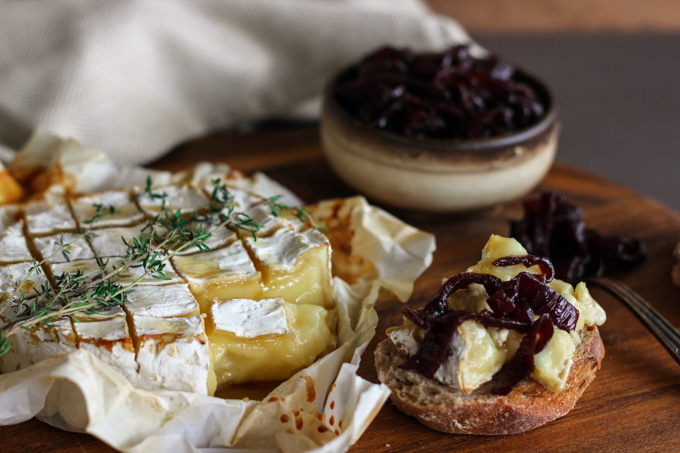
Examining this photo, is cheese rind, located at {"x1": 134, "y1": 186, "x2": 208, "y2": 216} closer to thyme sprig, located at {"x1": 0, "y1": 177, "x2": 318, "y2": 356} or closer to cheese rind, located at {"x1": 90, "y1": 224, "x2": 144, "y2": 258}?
thyme sprig, located at {"x1": 0, "y1": 177, "x2": 318, "y2": 356}

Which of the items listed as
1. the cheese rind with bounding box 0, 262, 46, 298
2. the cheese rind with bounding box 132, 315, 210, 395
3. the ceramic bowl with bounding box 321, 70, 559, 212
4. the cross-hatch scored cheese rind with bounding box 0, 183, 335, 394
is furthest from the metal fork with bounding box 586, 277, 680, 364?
the cheese rind with bounding box 0, 262, 46, 298

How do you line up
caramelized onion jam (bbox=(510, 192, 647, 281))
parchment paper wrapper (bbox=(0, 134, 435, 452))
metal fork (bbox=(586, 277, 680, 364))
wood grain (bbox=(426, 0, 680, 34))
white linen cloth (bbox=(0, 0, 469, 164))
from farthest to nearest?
1. wood grain (bbox=(426, 0, 680, 34))
2. white linen cloth (bbox=(0, 0, 469, 164))
3. caramelized onion jam (bbox=(510, 192, 647, 281))
4. metal fork (bbox=(586, 277, 680, 364))
5. parchment paper wrapper (bbox=(0, 134, 435, 452))

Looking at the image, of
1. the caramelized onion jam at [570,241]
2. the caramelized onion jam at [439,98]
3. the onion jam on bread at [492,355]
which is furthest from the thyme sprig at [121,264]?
the caramelized onion jam at [570,241]

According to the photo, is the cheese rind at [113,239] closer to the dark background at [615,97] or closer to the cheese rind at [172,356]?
the cheese rind at [172,356]

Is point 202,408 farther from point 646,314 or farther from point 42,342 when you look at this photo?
point 646,314

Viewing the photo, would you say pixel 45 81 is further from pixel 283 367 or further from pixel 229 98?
pixel 283 367

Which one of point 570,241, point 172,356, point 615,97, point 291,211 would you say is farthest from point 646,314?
point 615,97

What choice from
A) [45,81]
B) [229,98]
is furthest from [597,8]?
[45,81]
